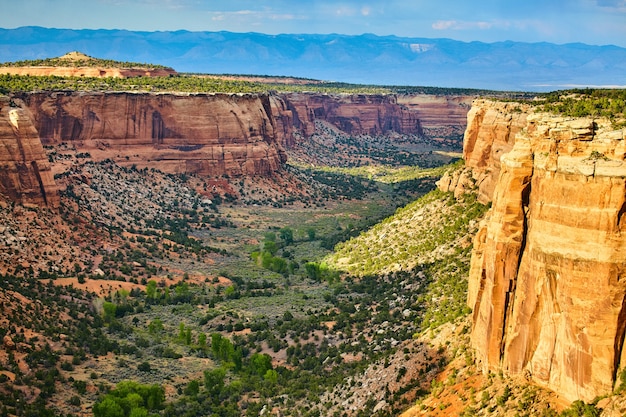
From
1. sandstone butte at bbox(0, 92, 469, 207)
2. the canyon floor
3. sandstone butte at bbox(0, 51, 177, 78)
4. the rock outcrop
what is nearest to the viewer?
the canyon floor

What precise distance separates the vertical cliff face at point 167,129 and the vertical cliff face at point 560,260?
2590 inches

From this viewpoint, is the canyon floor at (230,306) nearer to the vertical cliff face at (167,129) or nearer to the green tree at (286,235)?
the green tree at (286,235)

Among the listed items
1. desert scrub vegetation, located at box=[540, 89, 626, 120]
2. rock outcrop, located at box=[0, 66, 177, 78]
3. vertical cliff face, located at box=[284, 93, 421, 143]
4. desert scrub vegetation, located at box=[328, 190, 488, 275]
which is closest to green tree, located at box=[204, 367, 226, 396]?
desert scrub vegetation, located at box=[328, 190, 488, 275]

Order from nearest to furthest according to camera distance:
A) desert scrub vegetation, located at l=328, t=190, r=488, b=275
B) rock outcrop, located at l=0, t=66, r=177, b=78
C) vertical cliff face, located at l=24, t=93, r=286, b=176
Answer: desert scrub vegetation, located at l=328, t=190, r=488, b=275 → vertical cliff face, located at l=24, t=93, r=286, b=176 → rock outcrop, located at l=0, t=66, r=177, b=78

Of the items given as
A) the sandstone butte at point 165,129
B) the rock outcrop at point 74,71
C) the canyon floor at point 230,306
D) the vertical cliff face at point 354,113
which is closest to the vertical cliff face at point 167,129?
the sandstone butte at point 165,129

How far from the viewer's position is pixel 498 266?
2797 centimetres

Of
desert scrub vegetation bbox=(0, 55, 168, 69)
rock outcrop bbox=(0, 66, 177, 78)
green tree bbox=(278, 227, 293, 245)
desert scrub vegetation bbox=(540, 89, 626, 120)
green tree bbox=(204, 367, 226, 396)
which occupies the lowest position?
green tree bbox=(204, 367, 226, 396)

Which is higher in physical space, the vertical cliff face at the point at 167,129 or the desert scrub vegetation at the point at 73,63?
the desert scrub vegetation at the point at 73,63

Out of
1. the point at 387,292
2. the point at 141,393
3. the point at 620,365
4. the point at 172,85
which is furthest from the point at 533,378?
the point at 172,85

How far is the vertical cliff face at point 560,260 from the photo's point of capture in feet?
78.4

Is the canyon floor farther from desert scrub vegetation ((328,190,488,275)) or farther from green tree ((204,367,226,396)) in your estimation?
desert scrub vegetation ((328,190,488,275))

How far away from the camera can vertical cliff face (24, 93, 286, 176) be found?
8694 centimetres

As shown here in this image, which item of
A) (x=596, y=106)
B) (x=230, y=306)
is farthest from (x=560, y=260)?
(x=230, y=306)

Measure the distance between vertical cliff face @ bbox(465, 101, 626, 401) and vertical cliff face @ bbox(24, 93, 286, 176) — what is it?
216ft
